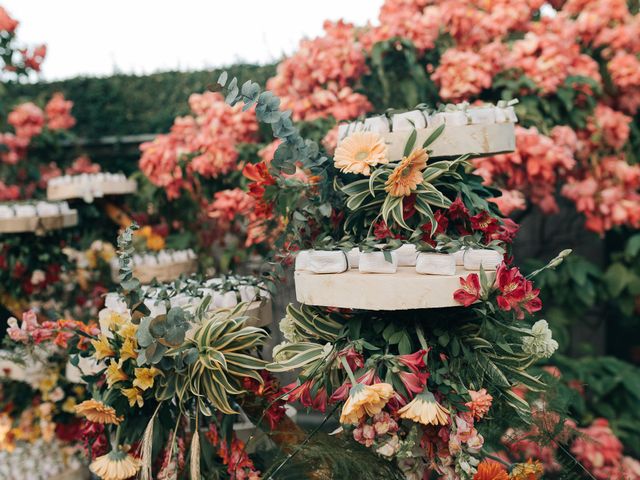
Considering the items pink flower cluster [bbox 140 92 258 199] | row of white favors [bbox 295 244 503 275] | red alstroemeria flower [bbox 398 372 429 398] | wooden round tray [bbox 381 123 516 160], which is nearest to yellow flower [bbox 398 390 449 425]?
red alstroemeria flower [bbox 398 372 429 398]

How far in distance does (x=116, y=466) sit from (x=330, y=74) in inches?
66.1

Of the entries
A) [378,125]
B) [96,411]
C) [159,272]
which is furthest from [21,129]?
[378,125]

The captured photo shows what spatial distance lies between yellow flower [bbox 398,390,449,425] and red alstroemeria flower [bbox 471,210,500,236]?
356 millimetres

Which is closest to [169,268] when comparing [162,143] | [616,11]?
[162,143]

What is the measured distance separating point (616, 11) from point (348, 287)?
2028 millimetres

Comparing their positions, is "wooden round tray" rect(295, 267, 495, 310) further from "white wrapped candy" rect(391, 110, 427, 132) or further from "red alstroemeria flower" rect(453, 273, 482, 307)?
"white wrapped candy" rect(391, 110, 427, 132)

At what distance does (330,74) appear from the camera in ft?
7.87

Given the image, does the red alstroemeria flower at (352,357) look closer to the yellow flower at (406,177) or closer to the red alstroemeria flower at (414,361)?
the red alstroemeria flower at (414,361)

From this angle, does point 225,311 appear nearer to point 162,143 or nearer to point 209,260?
point 209,260

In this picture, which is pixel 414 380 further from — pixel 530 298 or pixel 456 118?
pixel 456 118

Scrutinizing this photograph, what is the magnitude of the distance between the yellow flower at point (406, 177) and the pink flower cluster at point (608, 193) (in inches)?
59.5

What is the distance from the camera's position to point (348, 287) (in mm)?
1087

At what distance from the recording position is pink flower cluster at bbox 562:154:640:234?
7.74 ft

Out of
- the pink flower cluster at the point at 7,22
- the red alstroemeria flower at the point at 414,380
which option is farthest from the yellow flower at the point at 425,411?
the pink flower cluster at the point at 7,22
